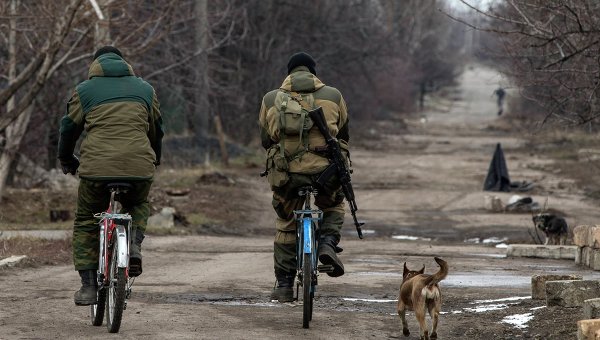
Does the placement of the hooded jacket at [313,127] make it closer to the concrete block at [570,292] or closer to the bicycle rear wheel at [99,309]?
the bicycle rear wheel at [99,309]

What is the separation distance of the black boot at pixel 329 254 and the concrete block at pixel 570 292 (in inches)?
69.7

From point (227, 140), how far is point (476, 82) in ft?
320

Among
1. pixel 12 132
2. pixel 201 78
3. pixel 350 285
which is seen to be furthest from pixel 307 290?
pixel 201 78

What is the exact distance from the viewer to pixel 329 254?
9.15 metres

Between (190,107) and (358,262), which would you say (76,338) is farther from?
(190,107)

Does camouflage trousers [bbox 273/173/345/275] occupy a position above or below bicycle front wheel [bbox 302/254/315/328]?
above

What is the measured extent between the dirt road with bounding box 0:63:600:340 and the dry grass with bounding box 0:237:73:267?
639 mm

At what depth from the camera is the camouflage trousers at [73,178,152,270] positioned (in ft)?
28.1

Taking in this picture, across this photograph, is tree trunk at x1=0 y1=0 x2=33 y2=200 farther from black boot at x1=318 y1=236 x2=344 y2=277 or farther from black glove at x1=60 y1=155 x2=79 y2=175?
black boot at x1=318 y1=236 x2=344 y2=277

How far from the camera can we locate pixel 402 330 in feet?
29.4

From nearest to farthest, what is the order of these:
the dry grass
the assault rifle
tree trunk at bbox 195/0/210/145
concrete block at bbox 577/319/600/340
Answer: concrete block at bbox 577/319/600/340 → the assault rifle → the dry grass → tree trunk at bbox 195/0/210/145

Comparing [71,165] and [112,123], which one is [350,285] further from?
[112,123]

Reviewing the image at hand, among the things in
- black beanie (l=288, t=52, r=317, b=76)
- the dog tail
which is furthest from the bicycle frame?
the dog tail

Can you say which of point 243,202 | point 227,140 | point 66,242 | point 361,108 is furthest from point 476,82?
point 66,242
